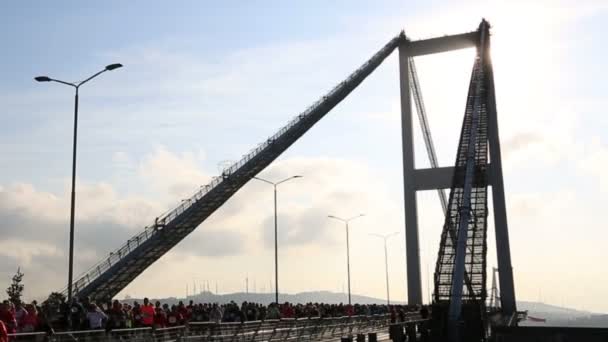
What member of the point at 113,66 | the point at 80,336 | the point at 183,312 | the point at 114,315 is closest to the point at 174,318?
the point at 183,312

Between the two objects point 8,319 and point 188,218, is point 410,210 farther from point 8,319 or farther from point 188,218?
point 8,319

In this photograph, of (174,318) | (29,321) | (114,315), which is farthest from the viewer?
(174,318)

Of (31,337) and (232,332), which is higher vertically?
(31,337)

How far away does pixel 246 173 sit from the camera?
164 feet

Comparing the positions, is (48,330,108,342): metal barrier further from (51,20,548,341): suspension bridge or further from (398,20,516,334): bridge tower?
(398,20,516,334): bridge tower

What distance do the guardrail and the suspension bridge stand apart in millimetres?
6091

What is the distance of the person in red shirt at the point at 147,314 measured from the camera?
65.4ft

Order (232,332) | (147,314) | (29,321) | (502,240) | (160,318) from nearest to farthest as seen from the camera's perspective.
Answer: (29,321), (147,314), (160,318), (232,332), (502,240)

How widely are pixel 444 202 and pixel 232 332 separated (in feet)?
180

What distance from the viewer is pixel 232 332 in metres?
21.2

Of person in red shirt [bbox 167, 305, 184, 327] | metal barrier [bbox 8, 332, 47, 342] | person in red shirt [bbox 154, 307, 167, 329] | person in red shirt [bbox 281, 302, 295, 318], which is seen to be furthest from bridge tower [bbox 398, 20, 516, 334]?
metal barrier [bbox 8, 332, 47, 342]

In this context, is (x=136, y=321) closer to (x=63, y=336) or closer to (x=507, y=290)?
(x=63, y=336)

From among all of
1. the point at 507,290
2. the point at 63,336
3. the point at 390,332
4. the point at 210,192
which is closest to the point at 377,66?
the point at 507,290

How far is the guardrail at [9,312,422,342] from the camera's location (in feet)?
53.0
